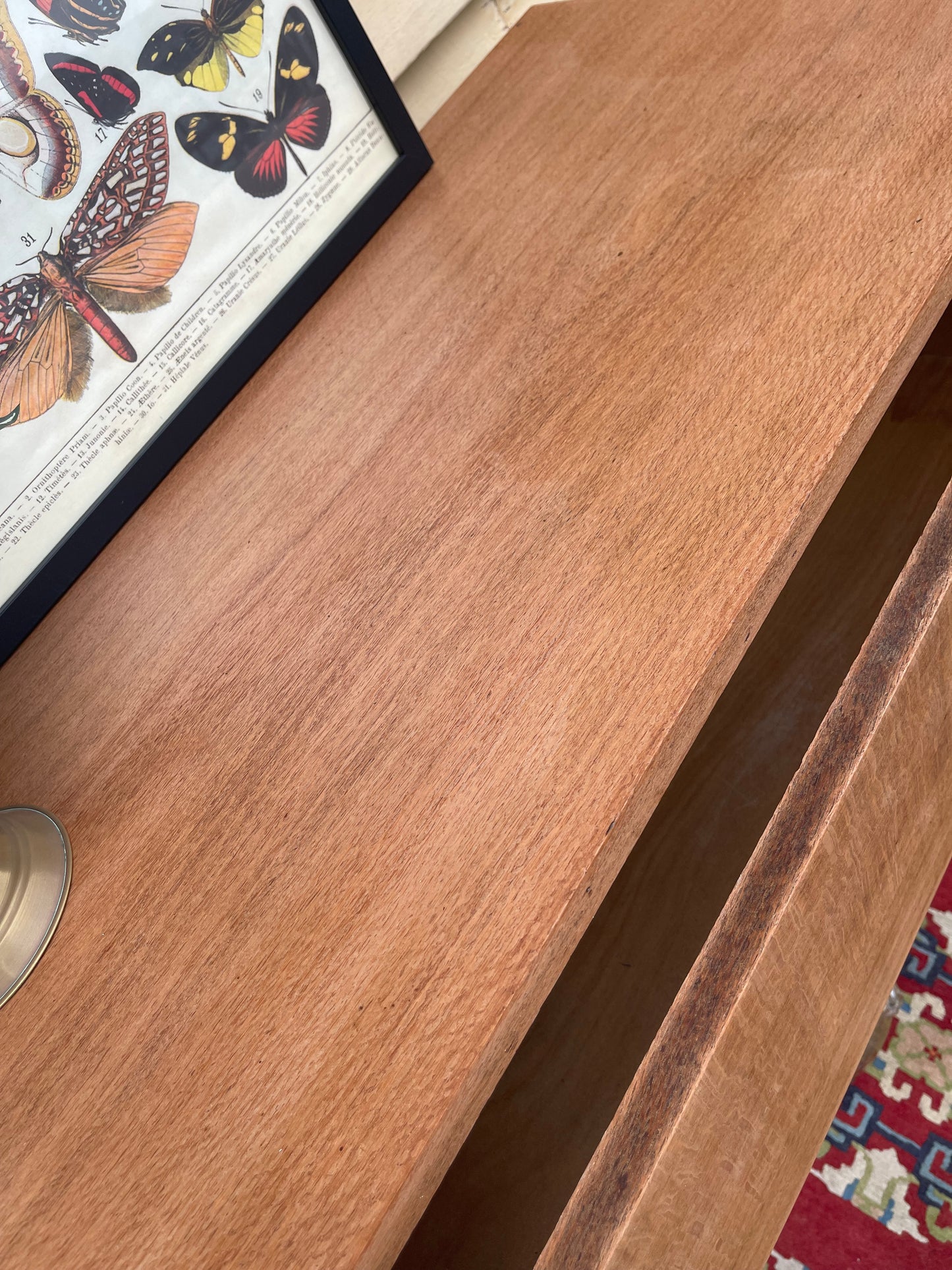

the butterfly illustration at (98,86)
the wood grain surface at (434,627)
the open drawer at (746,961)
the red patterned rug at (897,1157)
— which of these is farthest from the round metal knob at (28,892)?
the red patterned rug at (897,1157)

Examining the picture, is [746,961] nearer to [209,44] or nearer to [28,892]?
[28,892]

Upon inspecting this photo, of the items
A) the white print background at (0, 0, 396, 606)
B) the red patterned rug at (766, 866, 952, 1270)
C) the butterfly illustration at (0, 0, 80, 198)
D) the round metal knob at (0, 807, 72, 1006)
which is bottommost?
the red patterned rug at (766, 866, 952, 1270)

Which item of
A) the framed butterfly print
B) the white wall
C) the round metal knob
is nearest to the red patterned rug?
the round metal knob

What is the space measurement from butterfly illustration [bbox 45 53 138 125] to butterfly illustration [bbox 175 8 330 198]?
0.05m

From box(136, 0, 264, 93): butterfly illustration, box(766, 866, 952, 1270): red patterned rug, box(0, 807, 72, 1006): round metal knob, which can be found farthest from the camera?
box(766, 866, 952, 1270): red patterned rug

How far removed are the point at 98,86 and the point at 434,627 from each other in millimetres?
377

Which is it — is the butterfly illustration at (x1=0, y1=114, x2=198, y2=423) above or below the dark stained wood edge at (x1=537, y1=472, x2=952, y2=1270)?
above

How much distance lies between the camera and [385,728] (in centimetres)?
49

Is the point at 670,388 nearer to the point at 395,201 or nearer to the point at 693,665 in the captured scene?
the point at 693,665

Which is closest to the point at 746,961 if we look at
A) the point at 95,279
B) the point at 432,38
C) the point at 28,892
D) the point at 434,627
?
the point at 434,627

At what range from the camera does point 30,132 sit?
1.77ft

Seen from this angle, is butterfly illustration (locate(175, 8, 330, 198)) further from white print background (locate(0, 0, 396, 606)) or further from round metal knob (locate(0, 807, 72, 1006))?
round metal knob (locate(0, 807, 72, 1006))

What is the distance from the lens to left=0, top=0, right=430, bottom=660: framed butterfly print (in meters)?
0.55

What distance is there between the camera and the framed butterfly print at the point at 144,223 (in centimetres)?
55
